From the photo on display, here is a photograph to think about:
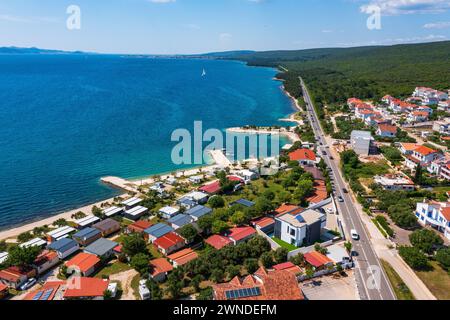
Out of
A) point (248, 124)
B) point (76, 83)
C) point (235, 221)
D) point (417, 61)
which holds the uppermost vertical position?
point (417, 61)

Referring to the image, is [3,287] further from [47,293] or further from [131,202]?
[131,202]

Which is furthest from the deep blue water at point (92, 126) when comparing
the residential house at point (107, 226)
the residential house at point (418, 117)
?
the residential house at point (418, 117)

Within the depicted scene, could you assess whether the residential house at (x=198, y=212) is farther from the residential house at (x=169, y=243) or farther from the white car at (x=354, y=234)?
the white car at (x=354, y=234)

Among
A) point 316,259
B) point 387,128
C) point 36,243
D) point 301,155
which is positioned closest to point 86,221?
point 36,243

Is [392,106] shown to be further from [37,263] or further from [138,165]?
[37,263]
